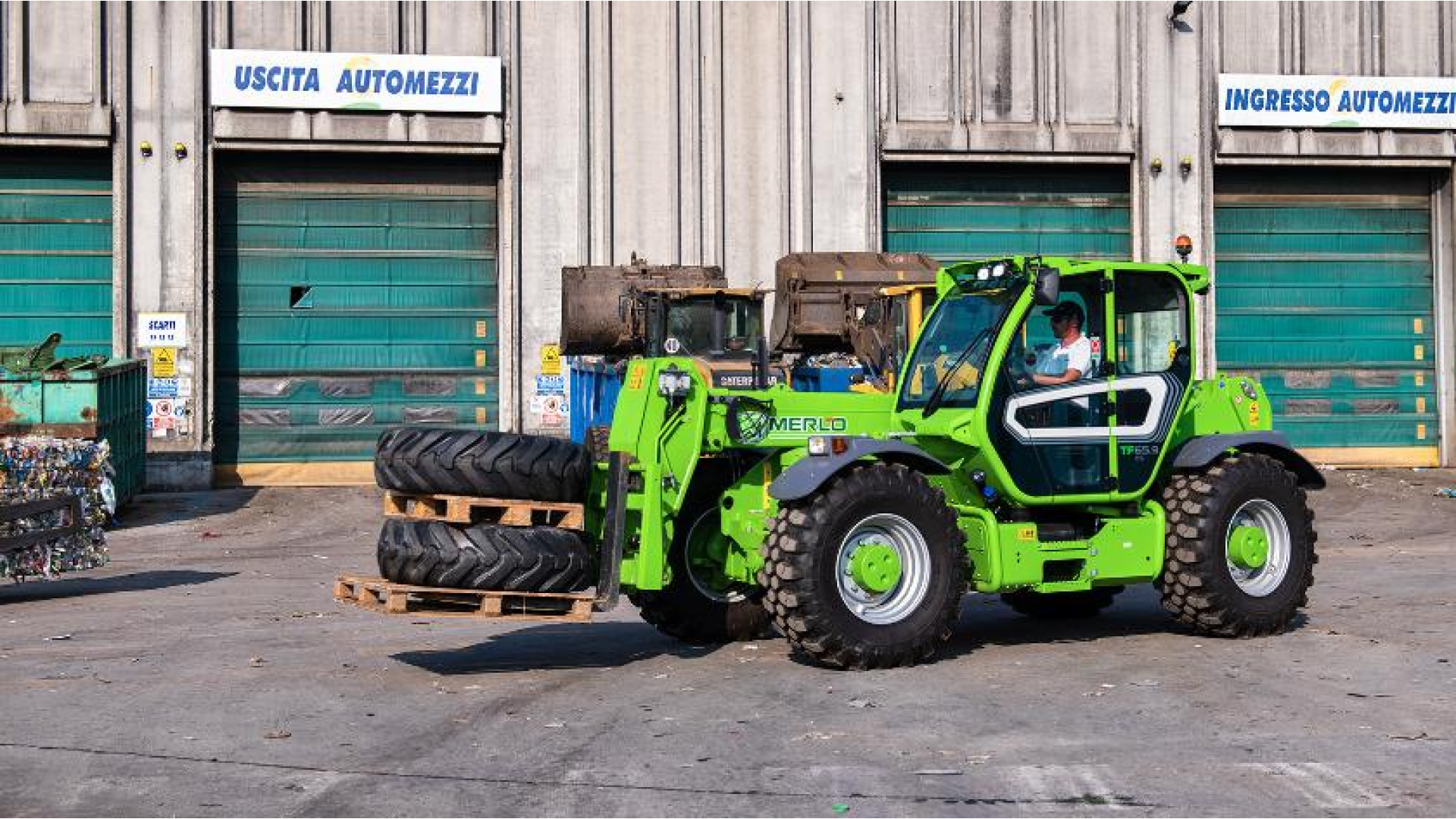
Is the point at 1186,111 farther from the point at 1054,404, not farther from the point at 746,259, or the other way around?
the point at 1054,404

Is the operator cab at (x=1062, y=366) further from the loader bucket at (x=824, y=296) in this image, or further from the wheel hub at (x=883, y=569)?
the loader bucket at (x=824, y=296)

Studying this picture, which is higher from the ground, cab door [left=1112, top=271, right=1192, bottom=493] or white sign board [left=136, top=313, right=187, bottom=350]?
white sign board [left=136, top=313, right=187, bottom=350]

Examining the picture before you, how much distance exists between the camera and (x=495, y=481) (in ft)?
33.4

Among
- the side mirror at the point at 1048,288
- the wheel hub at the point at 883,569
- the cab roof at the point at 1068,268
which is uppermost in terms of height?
the cab roof at the point at 1068,268

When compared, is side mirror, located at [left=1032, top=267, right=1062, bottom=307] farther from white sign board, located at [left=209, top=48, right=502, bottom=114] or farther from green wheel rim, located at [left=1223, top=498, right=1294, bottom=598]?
white sign board, located at [left=209, top=48, right=502, bottom=114]

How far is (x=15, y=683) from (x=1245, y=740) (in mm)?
7041

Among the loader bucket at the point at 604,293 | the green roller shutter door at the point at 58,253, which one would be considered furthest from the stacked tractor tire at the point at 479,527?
the green roller shutter door at the point at 58,253

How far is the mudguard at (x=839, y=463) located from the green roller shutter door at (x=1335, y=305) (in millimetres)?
21136

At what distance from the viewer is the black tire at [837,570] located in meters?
10.3

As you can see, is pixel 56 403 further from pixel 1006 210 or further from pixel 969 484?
pixel 1006 210

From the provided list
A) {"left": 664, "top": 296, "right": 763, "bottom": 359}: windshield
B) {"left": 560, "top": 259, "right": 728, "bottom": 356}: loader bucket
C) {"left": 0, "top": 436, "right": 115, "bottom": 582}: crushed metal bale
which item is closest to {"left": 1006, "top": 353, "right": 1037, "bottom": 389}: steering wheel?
{"left": 0, "top": 436, "right": 115, "bottom": 582}: crushed metal bale

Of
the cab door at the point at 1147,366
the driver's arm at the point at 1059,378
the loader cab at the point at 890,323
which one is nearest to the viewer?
the driver's arm at the point at 1059,378

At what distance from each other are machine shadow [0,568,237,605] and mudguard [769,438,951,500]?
7.63m

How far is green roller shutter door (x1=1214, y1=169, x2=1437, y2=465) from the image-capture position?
30.9m
